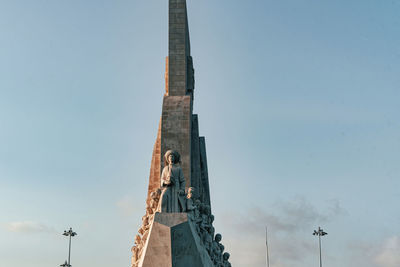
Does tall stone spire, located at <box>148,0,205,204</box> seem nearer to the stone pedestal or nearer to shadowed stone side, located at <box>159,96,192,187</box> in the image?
shadowed stone side, located at <box>159,96,192,187</box>

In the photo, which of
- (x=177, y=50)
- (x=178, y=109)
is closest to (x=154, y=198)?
(x=178, y=109)

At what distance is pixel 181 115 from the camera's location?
2184cm

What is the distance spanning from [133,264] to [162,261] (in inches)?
116

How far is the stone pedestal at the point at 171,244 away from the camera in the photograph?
12.2m

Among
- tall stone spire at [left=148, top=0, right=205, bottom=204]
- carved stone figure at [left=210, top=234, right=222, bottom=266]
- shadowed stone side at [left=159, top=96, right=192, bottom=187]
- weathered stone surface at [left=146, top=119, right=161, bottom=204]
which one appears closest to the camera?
carved stone figure at [left=210, top=234, right=222, bottom=266]

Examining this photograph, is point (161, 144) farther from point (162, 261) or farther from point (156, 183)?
point (162, 261)

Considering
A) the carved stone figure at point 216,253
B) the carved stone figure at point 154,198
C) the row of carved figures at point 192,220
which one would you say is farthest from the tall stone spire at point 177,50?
the carved stone figure at point 154,198

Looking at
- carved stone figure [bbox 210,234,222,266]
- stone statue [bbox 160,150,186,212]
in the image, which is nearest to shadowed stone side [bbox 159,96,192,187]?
carved stone figure [bbox 210,234,222,266]

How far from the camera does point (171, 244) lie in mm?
12258

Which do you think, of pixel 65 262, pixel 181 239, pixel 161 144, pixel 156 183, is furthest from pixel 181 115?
pixel 65 262

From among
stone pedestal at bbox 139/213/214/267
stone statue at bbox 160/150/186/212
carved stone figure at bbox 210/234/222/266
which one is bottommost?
stone pedestal at bbox 139/213/214/267

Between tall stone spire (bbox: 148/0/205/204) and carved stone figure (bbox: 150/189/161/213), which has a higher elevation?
tall stone spire (bbox: 148/0/205/204)

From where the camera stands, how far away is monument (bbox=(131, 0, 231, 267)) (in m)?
12.3

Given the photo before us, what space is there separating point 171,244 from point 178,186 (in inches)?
61.2
